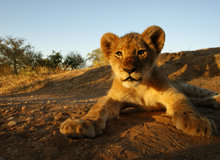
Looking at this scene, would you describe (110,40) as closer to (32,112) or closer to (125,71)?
(125,71)

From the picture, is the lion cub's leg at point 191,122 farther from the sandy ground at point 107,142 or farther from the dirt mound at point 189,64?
the dirt mound at point 189,64

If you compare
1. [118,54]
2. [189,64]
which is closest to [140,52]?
[118,54]

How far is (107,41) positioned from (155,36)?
37.2 inches

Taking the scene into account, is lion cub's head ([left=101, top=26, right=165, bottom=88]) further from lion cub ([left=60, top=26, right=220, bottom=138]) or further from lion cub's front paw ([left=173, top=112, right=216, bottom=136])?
lion cub's front paw ([left=173, top=112, right=216, bottom=136])

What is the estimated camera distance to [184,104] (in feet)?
7.66

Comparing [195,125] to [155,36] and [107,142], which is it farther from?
[155,36]

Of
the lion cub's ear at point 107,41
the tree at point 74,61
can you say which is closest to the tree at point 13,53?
the tree at point 74,61

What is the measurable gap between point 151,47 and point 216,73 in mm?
7600

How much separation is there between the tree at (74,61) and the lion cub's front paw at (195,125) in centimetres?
1417

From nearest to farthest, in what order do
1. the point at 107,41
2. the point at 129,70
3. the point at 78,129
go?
the point at 78,129 → the point at 129,70 → the point at 107,41

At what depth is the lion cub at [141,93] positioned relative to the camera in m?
1.83

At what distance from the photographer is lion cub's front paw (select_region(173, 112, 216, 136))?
69.7 inches

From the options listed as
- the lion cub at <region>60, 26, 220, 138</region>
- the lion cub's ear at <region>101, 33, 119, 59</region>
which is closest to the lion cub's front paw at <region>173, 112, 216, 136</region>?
the lion cub at <region>60, 26, 220, 138</region>

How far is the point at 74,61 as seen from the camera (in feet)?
53.4
